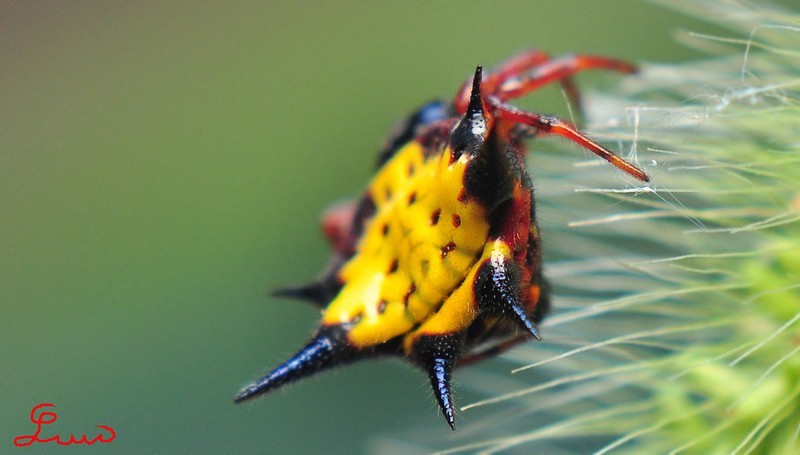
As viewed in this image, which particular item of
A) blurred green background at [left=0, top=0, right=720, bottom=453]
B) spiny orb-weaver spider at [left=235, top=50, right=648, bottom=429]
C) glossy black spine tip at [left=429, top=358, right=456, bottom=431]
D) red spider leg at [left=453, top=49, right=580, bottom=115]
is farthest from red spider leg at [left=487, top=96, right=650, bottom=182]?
blurred green background at [left=0, top=0, right=720, bottom=453]

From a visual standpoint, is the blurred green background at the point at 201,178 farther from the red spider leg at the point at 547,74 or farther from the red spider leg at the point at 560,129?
the red spider leg at the point at 560,129

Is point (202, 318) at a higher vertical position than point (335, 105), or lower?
lower

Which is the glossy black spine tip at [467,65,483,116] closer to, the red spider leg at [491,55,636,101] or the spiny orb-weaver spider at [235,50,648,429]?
the spiny orb-weaver spider at [235,50,648,429]

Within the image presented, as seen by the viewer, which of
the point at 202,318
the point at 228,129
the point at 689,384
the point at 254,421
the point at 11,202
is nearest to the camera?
the point at 689,384

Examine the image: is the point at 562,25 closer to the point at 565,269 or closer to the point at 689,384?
the point at 565,269

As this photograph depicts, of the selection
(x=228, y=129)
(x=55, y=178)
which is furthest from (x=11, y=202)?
(x=228, y=129)

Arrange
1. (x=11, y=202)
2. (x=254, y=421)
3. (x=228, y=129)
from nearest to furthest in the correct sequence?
(x=254, y=421) → (x=11, y=202) → (x=228, y=129)

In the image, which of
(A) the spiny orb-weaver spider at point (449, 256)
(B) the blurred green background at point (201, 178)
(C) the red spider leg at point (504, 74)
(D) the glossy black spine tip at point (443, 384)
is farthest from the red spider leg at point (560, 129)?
(B) the blurred green background at point (201, 178)
